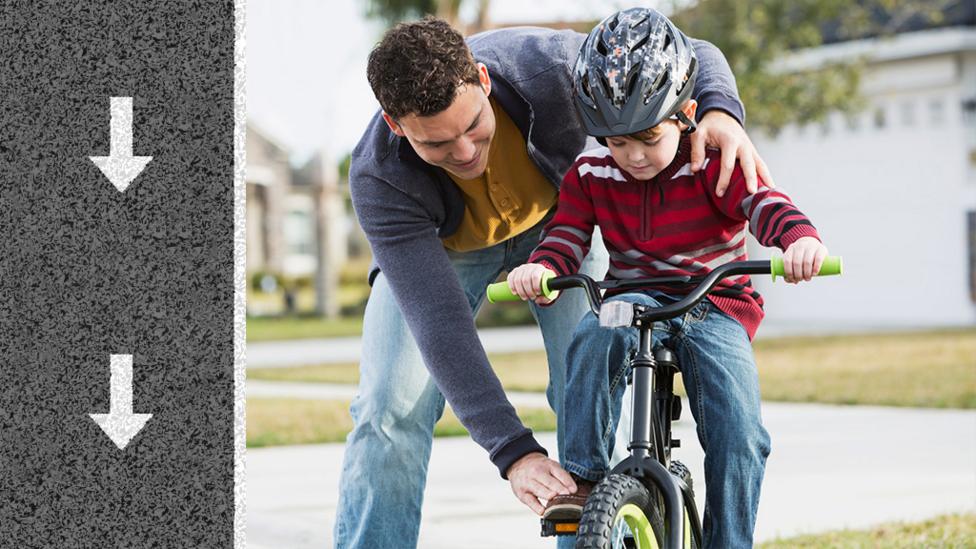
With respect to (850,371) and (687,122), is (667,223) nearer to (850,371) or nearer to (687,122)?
(687,122)

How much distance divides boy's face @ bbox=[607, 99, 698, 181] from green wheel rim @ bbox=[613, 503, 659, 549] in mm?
760

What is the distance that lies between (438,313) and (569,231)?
390mm

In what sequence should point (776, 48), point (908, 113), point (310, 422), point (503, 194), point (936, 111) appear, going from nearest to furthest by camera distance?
point (503, 194) → point (310, 422) → point (776, 48) → point (936, 111) → point (908, 113)

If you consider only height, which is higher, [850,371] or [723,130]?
[723,130]

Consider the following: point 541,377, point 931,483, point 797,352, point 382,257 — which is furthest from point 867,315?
point 382,257

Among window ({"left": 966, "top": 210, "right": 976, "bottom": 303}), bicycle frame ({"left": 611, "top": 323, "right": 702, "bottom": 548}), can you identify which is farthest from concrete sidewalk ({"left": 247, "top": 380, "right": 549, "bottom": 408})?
window ({"left": 966, "top": 210, "right": 976, "bottom": 303})

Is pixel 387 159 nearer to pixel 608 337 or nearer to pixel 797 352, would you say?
pixel 608 337

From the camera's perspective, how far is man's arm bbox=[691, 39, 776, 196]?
3.04 meters

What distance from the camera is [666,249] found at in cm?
312

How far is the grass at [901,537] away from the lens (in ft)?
14.7

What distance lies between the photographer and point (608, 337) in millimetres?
2992

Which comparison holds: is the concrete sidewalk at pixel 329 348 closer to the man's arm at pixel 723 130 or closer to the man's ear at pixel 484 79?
the man's arm at pixel 723 130

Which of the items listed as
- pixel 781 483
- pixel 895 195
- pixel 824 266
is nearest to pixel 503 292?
pixel 824 266

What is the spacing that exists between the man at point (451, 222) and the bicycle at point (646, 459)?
0.25 meters
